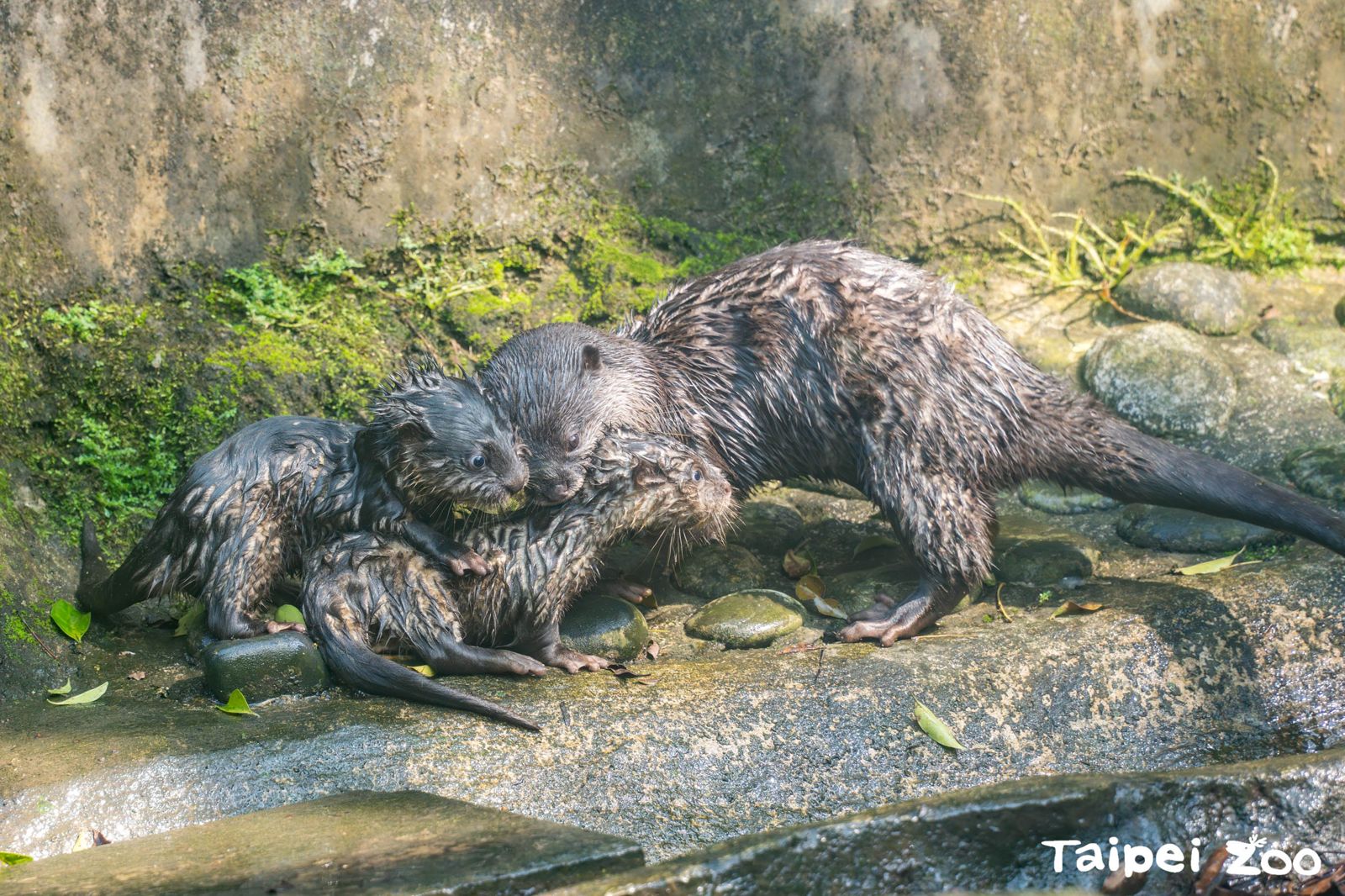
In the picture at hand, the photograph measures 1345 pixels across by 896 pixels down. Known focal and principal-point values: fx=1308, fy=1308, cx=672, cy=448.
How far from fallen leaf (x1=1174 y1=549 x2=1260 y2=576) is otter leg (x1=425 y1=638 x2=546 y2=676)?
1.96 meters

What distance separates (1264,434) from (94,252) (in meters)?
4.13

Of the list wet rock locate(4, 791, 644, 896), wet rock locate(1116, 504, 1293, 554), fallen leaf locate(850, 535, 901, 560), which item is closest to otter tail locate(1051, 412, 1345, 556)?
wet rock locate(1116, 504, 1293, 554)

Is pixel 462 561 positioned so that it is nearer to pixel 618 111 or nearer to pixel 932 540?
pixel 932 540

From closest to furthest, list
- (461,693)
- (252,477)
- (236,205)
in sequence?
(461,693)
(252,477)
(236,205)

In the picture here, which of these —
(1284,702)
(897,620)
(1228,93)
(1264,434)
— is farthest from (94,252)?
(1228,93)

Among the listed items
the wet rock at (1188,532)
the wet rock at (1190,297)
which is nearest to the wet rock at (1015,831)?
the wet rock at (1188,532)

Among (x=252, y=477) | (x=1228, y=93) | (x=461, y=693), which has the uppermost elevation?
(x=1228, y=93)

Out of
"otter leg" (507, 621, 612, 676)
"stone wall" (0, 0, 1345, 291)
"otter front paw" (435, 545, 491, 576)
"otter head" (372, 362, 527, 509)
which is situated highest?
"stone wall" (0, 0, 1345, 291)

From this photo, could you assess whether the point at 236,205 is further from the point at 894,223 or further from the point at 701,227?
the point at 894,223

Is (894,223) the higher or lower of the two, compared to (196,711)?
higher

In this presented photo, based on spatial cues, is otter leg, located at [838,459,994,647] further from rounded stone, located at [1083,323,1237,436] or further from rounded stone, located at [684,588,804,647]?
rounded stone, located at [1083,323,1237,436]

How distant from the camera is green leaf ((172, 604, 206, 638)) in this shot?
12.4ft

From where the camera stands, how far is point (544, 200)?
16.6 ft

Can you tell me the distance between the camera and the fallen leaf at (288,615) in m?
3.72
